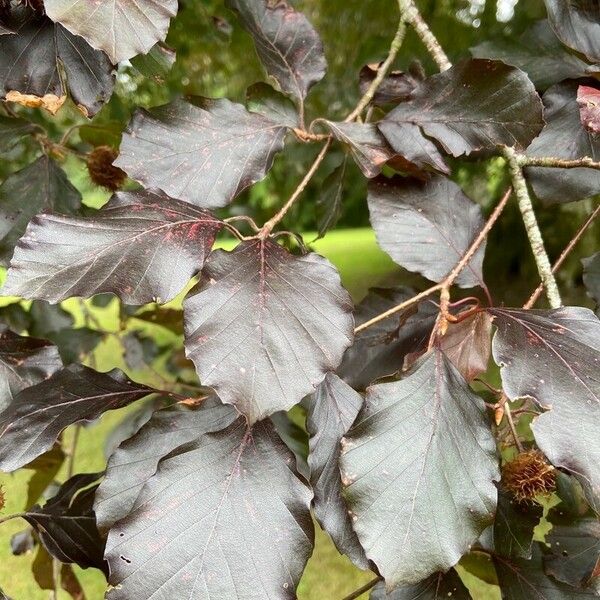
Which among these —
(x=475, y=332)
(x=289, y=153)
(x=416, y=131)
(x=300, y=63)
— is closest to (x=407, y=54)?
(x=289, y=153)

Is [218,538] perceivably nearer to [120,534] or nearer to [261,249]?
[120,534]

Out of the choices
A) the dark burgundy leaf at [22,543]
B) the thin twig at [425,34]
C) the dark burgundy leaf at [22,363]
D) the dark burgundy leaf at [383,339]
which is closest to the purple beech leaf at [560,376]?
the dark burgundy leaf at [383,339]

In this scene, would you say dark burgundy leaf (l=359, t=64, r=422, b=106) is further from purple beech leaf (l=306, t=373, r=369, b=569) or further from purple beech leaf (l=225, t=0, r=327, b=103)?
purple beech leaf (l=306, t=373, r=369, b=569)

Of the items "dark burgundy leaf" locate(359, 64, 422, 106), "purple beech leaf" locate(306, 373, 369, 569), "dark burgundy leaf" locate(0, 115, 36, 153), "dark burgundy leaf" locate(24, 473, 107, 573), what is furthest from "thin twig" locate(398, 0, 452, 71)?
"dark burgundy leaf" locate(24, 473, 107, 573)

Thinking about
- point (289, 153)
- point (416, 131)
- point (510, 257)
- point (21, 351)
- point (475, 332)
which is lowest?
point (510, 257)

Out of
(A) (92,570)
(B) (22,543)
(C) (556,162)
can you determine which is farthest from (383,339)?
(A) (92,570)

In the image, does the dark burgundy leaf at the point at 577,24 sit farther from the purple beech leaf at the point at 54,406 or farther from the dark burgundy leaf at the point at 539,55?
the purple beech leaf at the point at 54,406
